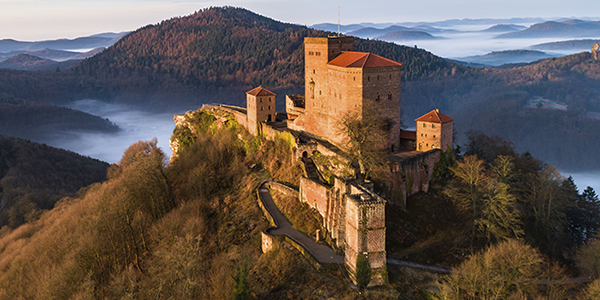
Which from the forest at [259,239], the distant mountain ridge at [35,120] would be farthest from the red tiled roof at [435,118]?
the distant mountain ridge at [35,120]

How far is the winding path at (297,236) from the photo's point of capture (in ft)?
103

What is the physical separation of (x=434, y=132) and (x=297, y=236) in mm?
16614

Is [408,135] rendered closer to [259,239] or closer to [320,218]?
[320,218]

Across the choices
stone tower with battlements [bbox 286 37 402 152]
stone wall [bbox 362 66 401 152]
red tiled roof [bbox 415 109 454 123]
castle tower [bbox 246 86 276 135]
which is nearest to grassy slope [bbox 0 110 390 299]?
castle tower [bbox 246 86 276 135]

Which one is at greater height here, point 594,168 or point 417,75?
point 417,75

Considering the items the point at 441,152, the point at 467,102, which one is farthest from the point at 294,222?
the point at 467,102

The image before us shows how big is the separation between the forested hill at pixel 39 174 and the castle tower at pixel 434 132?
64457 millimetres

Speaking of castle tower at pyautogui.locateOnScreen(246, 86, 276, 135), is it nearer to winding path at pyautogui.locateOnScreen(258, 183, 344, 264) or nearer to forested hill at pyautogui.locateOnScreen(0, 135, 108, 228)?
winding path at pyautogui.locateOnScreen(258, 183, 344, 264)

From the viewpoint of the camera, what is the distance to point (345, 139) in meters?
42.7

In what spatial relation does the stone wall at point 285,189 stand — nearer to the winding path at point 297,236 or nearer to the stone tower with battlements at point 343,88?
the winding path at point 297,236

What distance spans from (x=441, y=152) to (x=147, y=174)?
28771mm

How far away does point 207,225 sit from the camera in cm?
4253

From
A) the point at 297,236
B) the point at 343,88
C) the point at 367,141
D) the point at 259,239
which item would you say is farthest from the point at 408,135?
the point at 259,239

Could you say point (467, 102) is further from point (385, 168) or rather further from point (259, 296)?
point (259, 296)
